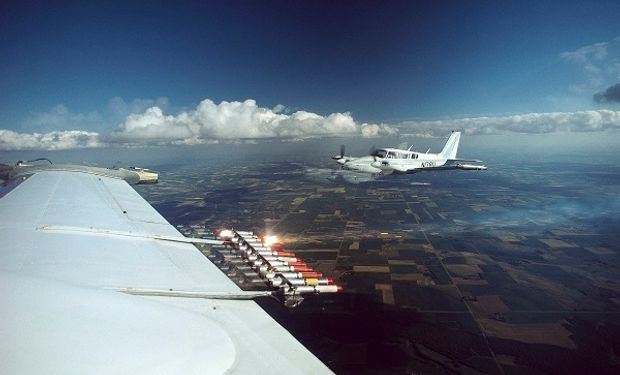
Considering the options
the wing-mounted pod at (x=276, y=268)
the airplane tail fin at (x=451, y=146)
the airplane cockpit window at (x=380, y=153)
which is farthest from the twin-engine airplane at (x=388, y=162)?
the wing-mounted pod at (x=276, y=268)

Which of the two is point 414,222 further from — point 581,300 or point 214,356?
point 214,356

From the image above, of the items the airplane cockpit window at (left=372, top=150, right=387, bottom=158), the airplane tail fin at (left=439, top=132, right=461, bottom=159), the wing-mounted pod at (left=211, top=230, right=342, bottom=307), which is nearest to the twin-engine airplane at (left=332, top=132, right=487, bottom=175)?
the airplane cockpit window at (left=372, top=150, right=387, bottom=158)

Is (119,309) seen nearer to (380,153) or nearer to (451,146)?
(380,153)

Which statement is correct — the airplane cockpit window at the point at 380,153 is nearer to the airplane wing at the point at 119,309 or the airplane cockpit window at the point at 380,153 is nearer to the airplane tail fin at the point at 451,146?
the airplane tail fin at the point at 451,146

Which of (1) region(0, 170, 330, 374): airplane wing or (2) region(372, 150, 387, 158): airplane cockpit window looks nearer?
(1) region(0, 170, 330, 374): airplane wing

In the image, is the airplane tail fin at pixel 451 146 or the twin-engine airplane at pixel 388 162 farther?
the airplane tail fin at pixel 451 146

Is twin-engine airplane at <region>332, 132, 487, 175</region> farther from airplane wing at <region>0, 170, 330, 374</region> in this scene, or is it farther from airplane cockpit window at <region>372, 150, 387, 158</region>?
airplane wing at <region>0, 170, 330, 374</region>
